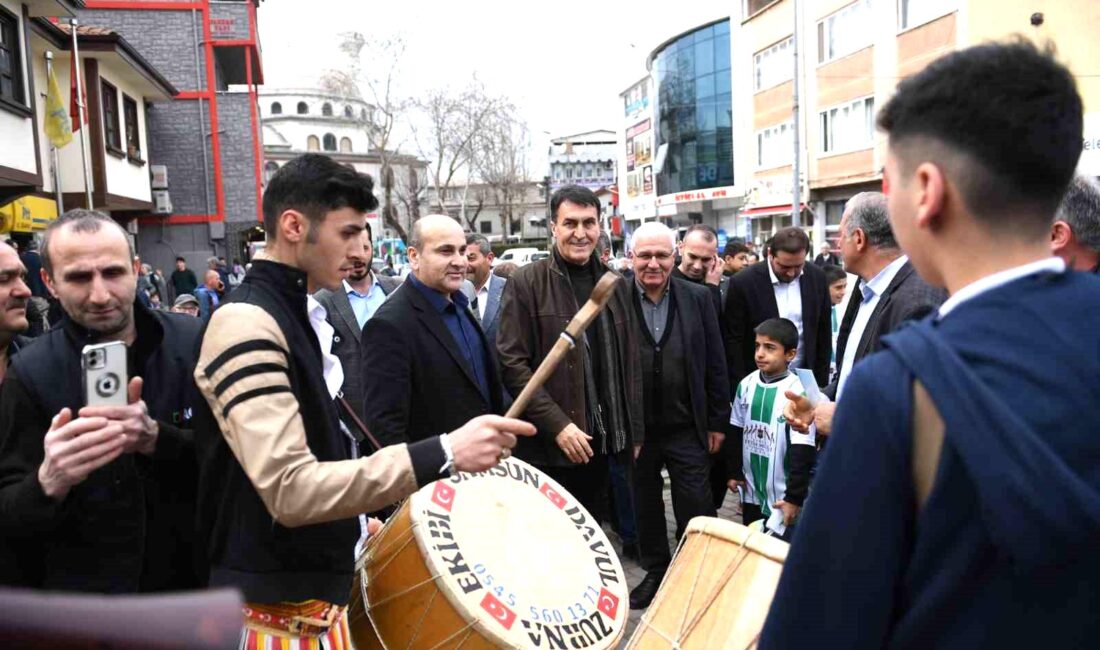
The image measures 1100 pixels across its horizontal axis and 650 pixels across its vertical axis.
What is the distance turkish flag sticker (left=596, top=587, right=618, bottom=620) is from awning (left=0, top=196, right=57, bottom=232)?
12.6 meters

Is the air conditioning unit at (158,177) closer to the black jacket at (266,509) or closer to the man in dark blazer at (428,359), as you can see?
the man in dark blazer at (428,359)

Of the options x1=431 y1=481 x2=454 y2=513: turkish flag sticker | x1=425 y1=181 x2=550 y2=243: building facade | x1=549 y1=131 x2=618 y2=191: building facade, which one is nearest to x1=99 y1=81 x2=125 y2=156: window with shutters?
x1=431 y1=481 x2=454 y2=513: turkish flag sticker

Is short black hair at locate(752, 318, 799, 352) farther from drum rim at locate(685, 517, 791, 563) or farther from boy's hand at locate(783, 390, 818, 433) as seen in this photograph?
drum rim at locate(685, 517, 791, 563)

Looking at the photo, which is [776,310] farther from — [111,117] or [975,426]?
[111,117]

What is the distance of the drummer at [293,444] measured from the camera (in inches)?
80.4

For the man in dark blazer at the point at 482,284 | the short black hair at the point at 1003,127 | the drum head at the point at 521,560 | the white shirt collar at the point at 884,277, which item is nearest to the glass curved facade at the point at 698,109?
the man in dark blazer at the point at 482,284

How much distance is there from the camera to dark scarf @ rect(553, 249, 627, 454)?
4.66 meters

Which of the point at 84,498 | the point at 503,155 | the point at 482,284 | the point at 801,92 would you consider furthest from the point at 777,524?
the point at 503,155

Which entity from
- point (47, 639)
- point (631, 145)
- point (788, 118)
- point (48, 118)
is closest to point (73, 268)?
point (47, 639)

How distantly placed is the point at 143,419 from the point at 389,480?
0.68 metres

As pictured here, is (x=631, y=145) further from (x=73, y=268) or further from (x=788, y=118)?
(x=73, y=268)

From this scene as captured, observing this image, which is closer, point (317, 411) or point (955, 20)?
point (317, 411)

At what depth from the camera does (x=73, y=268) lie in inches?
96.3

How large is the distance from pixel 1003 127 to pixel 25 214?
15.5m
